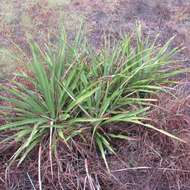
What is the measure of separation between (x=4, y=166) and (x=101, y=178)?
2.18 ft

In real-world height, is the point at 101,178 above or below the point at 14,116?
below

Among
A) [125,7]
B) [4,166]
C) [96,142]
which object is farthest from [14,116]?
[125,7]

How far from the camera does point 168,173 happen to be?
2.66 m

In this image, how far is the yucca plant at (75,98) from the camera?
2.59m

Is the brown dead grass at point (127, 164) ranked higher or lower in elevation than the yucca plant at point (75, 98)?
lower

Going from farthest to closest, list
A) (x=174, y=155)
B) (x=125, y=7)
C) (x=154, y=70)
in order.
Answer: (x=125, y=7)
(x=154, y=70)
(x=174, y=155)

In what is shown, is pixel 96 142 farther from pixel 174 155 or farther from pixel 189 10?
pixel 189 10

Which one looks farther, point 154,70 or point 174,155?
point 154,70

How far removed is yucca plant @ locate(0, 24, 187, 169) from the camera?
8.51ft

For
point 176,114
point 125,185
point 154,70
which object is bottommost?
point 125,185

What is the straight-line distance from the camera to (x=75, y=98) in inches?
105

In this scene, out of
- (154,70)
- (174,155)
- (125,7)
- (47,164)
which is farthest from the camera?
(125,7)

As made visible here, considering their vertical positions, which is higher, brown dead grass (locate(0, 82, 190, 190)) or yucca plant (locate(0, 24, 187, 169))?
yucca plant (locate(0, 24, 187, 169))

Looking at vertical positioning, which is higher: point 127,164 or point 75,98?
point 75,98
